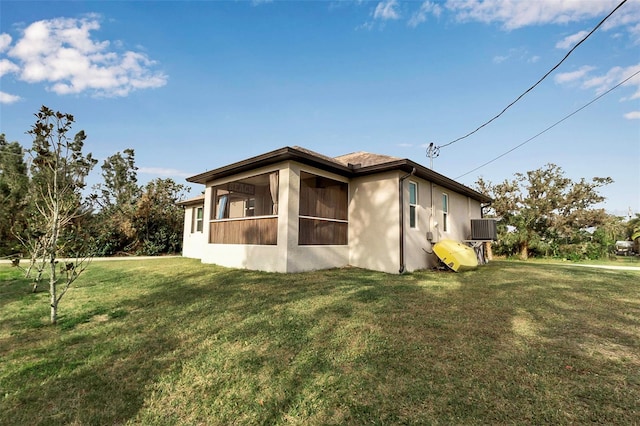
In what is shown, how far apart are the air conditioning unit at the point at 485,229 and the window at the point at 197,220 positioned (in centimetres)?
1376

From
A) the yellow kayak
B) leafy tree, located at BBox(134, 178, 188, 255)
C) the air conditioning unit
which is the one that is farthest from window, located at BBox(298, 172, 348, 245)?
leafy tree, located at BBox(134, 178, 188, 255)

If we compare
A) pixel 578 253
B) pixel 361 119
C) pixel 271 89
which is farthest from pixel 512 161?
pixel 271 89

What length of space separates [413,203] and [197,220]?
1167cm

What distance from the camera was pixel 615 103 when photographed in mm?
9711

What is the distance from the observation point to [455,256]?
29.4 ft

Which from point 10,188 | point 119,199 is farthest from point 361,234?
point 119,199

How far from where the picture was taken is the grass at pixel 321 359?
6.98 feet

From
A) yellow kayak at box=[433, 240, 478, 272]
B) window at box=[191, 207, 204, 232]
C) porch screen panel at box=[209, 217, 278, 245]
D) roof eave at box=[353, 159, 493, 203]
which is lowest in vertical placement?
yellow kayak at box=[433, 240, 478, 272]

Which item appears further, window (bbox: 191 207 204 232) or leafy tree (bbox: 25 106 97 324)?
window (bbox: 191 207 204 232)

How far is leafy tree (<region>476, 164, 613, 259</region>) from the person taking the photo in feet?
56.6

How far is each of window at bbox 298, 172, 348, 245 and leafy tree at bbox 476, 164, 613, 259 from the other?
13259mm

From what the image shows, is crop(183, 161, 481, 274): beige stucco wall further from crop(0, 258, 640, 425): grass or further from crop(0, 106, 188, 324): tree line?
crop(0, 106, 188, 324): tree line

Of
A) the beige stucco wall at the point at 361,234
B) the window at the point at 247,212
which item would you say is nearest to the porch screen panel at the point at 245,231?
the window at the point at 247,212

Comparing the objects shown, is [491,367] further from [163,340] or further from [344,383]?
[163,340]
